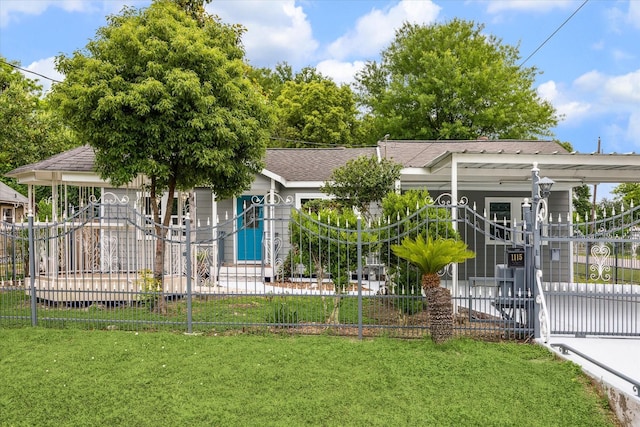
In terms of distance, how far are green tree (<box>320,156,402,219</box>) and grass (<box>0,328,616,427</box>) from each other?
16.3ft

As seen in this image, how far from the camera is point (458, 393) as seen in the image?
5027mm

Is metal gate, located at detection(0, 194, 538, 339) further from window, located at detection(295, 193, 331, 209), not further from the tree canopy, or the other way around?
window, located at detection(295, 193, 331, 209)

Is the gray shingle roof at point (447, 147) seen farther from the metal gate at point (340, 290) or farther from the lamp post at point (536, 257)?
the lamp post at point (536, 257)

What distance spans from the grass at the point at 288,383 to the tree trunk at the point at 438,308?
6.5 inches

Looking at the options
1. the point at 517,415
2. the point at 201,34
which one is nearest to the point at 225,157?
the point at 201,34

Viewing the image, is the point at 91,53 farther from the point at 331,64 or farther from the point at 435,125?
the point at 331,64

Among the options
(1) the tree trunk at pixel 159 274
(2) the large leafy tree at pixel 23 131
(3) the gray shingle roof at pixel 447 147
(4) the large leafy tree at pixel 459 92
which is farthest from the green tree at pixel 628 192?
(2) the large leafy tree at pixel 23 131

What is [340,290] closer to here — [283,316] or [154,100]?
[283,316]

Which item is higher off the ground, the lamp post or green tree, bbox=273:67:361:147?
green tree, bbox=273:67:361:147

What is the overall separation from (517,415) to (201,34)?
803cm

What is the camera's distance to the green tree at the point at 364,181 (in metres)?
11.1

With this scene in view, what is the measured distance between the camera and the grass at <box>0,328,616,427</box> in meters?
4.59

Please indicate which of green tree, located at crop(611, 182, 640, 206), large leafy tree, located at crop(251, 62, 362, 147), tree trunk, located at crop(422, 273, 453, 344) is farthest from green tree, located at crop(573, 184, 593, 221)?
tree trunk, located at crop(422, 273, 453, 344)

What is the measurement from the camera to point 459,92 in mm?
27109
